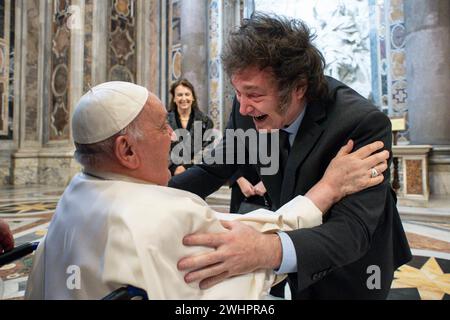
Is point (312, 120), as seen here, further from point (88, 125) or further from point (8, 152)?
point (8, 152)

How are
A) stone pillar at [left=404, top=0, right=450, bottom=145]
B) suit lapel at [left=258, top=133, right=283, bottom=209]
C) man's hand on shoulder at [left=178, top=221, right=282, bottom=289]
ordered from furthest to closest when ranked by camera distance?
stone pillar at [left=404, top=0, right=450, bottom=145] → suit lapel at [left=258, top=133, right=283, bottom=209] → man's hand on shoulder at [left=178, top=221, right=282, bottom=289]

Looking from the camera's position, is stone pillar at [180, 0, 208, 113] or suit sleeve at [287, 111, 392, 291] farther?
stone pillar at [180, 0, 208, 113]

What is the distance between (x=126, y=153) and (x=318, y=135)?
29.7 inches

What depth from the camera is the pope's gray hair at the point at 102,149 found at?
3.29 feet

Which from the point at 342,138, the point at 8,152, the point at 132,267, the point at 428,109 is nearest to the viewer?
the point at 132,267

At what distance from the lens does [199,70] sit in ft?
27.2

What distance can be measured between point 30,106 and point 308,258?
364 inches

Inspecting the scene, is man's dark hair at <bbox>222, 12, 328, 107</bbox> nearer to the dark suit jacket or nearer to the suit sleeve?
the dark suit jacket

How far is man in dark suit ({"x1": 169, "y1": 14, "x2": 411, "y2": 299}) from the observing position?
1.13 m

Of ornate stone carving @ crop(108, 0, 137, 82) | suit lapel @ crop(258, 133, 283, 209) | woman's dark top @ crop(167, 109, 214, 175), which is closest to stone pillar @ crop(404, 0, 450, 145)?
woman's dark top @ crop(167, 109, 214, 175)

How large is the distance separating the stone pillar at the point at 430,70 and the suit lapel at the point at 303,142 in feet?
17.1

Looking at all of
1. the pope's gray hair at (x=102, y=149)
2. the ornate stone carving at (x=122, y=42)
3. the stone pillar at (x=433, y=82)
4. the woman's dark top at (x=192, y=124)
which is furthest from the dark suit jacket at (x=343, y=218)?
the ornate stone carving at (x=122, y=42)

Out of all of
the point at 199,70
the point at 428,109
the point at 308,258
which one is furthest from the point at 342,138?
the point at 199,70

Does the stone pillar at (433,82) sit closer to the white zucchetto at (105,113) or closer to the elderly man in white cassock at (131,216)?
the elderly man in white cassock at (131,216)
